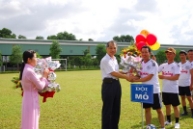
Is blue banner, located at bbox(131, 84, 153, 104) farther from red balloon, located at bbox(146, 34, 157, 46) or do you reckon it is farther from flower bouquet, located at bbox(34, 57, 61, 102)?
flower bouquet, located at bbox(34, 57, 61, 102)

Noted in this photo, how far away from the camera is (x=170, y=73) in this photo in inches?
230

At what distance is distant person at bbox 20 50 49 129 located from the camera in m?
4.18

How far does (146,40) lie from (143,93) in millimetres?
1280

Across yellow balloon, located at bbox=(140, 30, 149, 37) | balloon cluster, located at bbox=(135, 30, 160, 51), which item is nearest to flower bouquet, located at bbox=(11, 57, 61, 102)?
balloon cluster, located at bbox=(135, 30, 160, 51)

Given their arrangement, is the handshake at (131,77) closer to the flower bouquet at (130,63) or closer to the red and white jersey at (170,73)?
the flower bouquet at (130,63)

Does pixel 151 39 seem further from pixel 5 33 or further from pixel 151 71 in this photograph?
pixel 5 33

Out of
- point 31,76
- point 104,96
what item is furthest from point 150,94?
point 31,76

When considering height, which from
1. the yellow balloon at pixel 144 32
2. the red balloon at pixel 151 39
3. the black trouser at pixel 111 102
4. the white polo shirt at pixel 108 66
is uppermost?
the yellow balloon at pixel 144 32

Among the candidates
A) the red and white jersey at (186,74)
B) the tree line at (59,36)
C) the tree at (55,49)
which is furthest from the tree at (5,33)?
the red and white jersey at (186,74)

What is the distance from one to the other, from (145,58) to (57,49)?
41.8 meters

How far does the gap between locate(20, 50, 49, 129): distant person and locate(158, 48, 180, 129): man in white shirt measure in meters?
3.04

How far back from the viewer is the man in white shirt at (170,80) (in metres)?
5.78

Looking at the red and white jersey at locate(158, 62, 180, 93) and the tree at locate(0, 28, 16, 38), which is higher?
the tree at locate(0, 28, 16, 38)

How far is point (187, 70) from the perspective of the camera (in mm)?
7277
